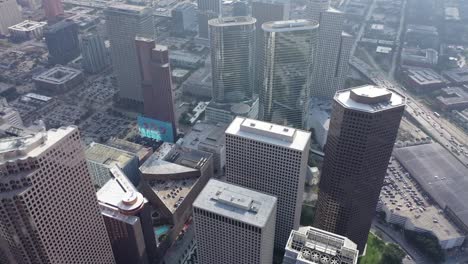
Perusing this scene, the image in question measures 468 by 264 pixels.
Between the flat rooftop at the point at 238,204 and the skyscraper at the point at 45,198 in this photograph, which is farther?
the flat rooftop at the point at 238,204

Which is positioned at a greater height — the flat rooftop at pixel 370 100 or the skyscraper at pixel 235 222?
the flat rooftop at pixel 370 100

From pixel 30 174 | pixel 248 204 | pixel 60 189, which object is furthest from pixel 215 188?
pixel 30 174

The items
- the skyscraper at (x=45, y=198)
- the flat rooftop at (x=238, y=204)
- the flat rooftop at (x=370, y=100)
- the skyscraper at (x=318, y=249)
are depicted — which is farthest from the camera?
the flat rooftop at (x=370, y=100)

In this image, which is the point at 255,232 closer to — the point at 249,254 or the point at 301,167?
the point at 249,254

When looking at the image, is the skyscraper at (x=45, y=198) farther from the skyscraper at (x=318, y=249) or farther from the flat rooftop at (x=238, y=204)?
the skyscraper at (x=318, y=249)

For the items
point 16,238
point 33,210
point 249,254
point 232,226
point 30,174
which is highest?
point 30,174

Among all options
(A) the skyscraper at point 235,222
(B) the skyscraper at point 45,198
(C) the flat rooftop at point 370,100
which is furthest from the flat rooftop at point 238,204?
(C) the flat rooftop at point 370,100

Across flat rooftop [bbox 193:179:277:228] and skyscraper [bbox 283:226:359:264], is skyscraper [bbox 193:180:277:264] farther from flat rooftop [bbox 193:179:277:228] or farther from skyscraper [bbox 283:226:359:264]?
skyscraper [bbox 283:226:359:264]

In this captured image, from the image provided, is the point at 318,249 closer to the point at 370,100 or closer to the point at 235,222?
the point at 235,222

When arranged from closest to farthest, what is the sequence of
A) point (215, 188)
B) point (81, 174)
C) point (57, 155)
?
point (57, 155), point (81, 174), point (215, 188)

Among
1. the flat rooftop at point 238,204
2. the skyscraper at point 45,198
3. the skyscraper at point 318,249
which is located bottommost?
the skyscraper at point 318,249
